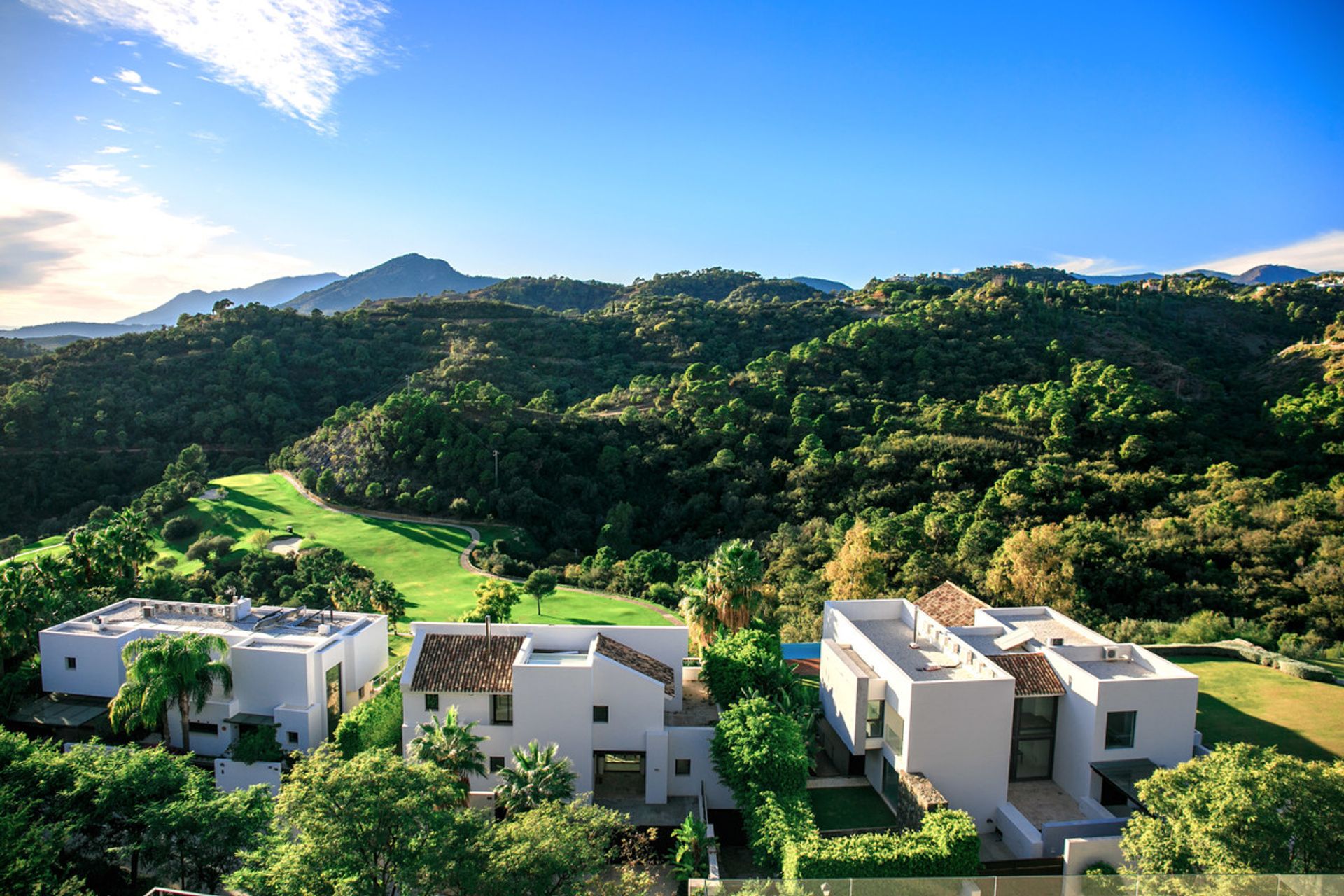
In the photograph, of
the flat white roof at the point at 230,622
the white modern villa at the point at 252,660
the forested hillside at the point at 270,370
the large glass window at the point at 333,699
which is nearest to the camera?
the white modern villa at the point at 252,660

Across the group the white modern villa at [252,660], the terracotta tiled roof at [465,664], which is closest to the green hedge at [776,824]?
the terracotta tiled roof at [465,664]

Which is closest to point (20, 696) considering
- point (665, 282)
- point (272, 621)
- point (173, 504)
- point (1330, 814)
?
point (272, 621)

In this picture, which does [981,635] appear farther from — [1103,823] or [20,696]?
[20,696]

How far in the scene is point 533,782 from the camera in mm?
16266

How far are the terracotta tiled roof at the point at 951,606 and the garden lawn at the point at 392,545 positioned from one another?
11.8 meters

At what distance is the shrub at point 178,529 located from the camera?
46.3m

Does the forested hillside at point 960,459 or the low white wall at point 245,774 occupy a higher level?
the forested hillside at point 960,459

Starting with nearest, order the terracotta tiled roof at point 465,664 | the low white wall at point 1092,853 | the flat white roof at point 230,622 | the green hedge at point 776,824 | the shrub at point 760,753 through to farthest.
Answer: the low white wall at point 1092,853 < the green hedge at point 776,824 < the shrub at point 760,753 < the terracotta tiled roof at point 465,664 < the flat white roof at point 230,622

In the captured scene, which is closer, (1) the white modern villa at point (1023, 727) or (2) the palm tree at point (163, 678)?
(1) the white modern villa at point (1023, 727)

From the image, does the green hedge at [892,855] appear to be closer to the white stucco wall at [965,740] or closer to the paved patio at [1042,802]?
the white stucco wall at [965,740]

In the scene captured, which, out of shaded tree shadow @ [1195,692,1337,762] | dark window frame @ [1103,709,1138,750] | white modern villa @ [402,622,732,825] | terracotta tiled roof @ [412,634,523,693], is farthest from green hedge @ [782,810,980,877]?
shaded tree shadow @ [1195,692,1337,762]

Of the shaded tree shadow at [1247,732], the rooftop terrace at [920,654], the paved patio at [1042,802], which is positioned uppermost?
the rooftop terrace at [920,654]

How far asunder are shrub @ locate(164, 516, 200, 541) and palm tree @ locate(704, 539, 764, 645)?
37950mm

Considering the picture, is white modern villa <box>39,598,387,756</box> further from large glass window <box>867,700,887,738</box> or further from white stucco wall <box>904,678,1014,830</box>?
white stucco wall <box>904,678,1014,830</box>
